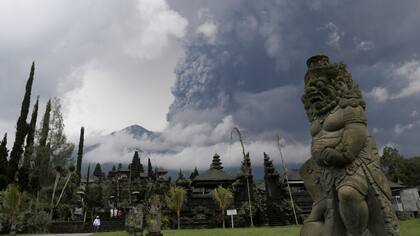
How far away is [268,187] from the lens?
26.9 metres

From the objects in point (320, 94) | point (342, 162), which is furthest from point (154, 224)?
point (342, 162)

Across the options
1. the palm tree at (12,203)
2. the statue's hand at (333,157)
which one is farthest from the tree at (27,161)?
the statue's hand at (333,157)

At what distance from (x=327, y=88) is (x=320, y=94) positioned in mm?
126

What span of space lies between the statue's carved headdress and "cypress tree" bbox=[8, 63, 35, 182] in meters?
36.5

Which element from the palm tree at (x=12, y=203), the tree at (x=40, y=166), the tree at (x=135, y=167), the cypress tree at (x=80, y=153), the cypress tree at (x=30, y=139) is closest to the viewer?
the palm tree at (x=12, y=203)

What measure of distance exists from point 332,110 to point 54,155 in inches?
1378

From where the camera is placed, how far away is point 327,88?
4.40 metres

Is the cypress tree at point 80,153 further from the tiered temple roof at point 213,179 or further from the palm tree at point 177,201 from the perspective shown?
the palm tree at point 177,201

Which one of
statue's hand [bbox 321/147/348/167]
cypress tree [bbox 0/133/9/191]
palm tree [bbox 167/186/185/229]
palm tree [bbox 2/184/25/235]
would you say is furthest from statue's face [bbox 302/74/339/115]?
cypress tree [bbox 0/133/9/191]

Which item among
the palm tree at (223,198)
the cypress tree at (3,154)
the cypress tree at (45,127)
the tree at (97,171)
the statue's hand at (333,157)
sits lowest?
the statue's hand at (333,157)

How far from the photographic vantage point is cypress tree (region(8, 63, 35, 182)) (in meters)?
33.8

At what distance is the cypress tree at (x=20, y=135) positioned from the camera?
33775 millimetres

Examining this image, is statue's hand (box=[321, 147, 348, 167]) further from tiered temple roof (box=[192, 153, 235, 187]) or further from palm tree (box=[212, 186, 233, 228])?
tiered temple roof (box=[192, 153, 235, 187])

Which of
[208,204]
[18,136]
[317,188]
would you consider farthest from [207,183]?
[317,188]
